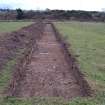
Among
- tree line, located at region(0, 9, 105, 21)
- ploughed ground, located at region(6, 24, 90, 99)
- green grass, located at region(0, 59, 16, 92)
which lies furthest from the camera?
tree line, located at region(0, 9, 105, 21)

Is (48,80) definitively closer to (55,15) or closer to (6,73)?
(6,73)

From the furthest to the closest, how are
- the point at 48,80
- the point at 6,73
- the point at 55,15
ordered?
the point at 55,15 < the point at 6,73 < the point at 48,80

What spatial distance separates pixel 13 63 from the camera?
15.2m

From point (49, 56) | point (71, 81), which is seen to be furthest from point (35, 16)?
point (71, 81)

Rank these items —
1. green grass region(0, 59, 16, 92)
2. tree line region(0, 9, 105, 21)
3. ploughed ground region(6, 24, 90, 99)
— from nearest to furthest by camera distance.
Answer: ploughed ground region(6, 24, 90, 99) → green grass region(0, 59, 16, 92) → tree line region(0, 9, 105, 21)

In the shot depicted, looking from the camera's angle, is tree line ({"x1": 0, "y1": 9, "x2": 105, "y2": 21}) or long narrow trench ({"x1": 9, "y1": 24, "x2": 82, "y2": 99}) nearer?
long narrow trench ({"x1": 9, "y1": 24, "x2": 82, "y2": 99})

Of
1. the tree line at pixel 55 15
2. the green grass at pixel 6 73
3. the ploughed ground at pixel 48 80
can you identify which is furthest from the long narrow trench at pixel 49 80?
the tree line at pixel 55 15

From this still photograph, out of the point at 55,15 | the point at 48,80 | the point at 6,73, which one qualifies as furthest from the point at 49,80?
the point at 55,15

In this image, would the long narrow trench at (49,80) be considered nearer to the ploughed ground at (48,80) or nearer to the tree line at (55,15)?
the ploughed ground at (48,80)

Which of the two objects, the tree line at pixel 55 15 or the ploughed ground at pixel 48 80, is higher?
the ploughed ground at pixel 48 80

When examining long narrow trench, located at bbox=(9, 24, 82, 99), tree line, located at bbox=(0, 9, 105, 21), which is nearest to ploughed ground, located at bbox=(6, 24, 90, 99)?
long narrow trench, located at bbox=(9, 24, 82, 99)

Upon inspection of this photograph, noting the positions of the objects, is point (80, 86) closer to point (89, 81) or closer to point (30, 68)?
point (89, 81)

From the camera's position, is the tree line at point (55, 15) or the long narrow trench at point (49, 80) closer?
the long narrow trench at point (49, 80)

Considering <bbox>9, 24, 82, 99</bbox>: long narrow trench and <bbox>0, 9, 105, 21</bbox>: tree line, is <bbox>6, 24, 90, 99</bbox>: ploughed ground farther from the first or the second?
<bbox>0, 9, 105, 21</bbox>: tree line
